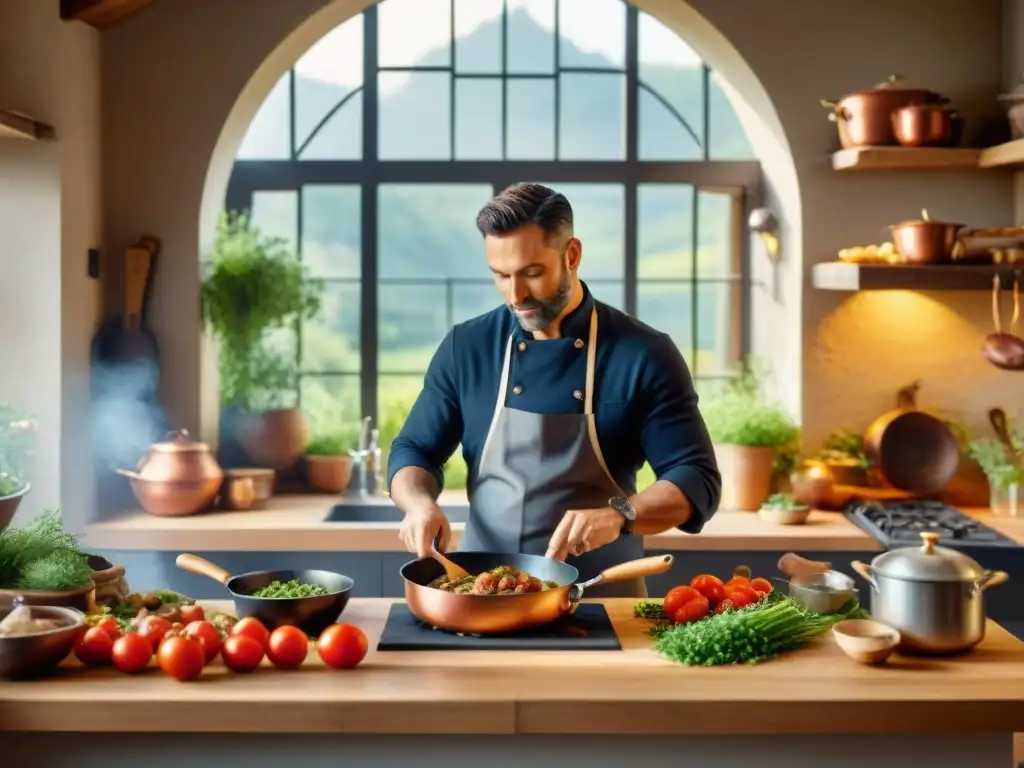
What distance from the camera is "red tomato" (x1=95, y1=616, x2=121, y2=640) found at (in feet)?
8.43

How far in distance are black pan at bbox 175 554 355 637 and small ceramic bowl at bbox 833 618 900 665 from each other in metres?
1.00

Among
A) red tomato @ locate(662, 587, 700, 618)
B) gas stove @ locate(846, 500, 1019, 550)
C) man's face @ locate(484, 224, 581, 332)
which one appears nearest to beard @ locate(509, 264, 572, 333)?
man's face @ locate(484, 224, 581, 332)

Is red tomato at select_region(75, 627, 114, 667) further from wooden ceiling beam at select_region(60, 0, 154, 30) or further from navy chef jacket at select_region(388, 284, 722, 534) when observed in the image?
wooden ceiling beam at select_region(60, 0, 154, 30)

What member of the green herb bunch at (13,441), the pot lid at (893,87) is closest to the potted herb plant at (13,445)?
the green herb bunch at (13,441)

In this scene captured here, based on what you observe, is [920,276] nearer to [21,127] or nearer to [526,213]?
[526,213]

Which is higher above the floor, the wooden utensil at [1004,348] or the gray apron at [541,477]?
the wooden utensil at [1004,348]

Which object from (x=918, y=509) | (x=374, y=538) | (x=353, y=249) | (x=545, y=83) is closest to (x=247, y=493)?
(x=374, y=538)

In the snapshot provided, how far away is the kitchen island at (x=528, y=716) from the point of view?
7.72 ft

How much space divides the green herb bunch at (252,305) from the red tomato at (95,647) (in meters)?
2.72

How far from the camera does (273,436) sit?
17.3ft

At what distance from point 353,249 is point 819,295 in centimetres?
193

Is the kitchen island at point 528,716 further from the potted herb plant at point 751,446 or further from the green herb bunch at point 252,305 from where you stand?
the green herb bunch at point 252,305

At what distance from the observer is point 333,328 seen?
18.4 feet

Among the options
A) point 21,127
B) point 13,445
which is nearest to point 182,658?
point 13,445
